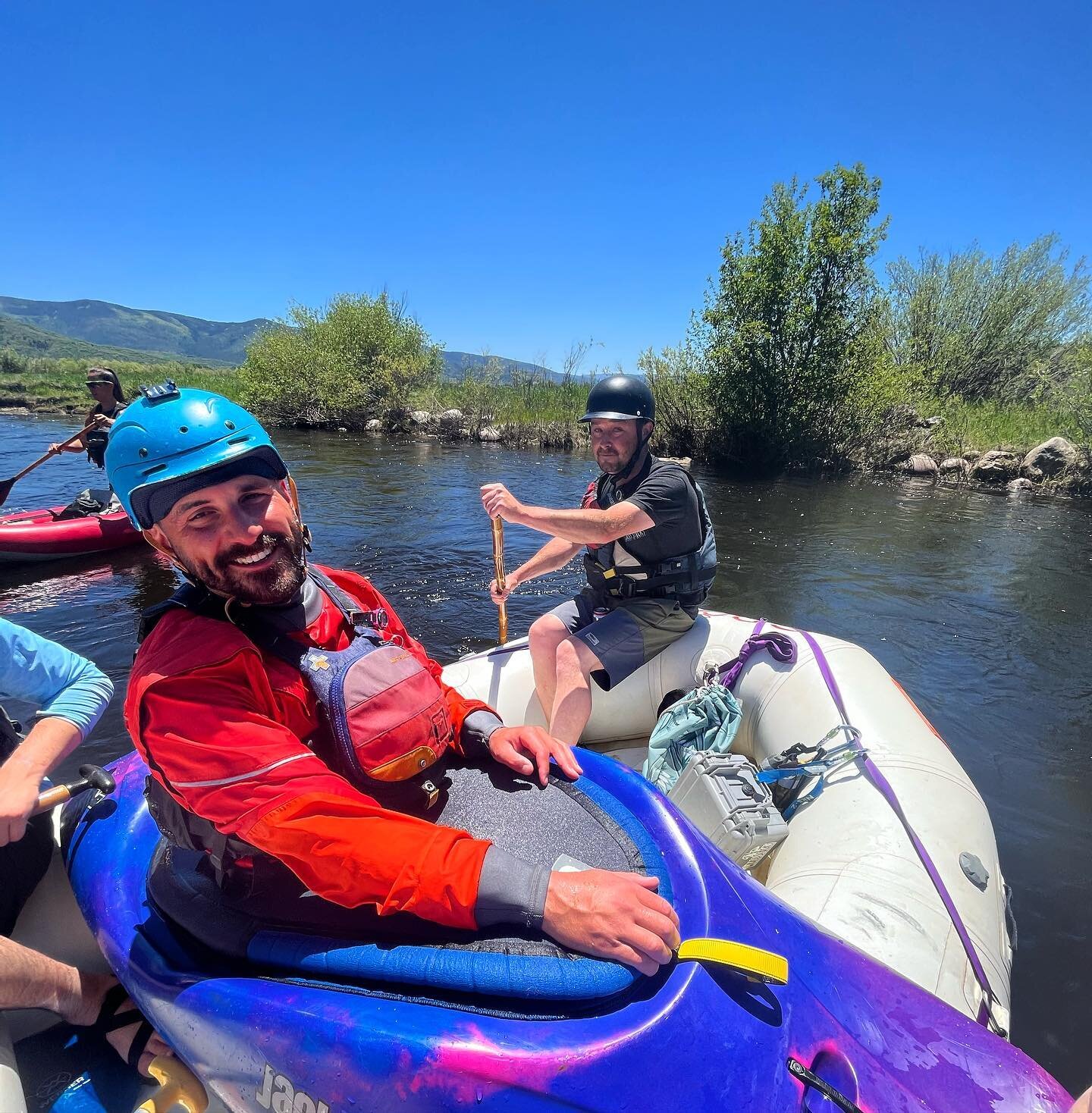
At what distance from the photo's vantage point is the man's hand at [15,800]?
65.1 inches

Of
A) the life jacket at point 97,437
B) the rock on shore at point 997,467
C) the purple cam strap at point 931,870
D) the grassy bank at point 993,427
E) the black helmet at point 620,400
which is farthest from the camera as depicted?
the grassy bank at point 993,427

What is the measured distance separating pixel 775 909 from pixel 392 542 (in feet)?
25.9

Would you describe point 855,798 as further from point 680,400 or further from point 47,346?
point 47,346

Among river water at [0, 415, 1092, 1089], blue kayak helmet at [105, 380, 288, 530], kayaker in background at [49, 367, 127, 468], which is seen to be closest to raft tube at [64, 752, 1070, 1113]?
blue kayak helmet at [105, 380, 288, 530]

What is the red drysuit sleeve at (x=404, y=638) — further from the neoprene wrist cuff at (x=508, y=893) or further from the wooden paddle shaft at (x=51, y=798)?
the wooden paddle shaft at (x=51, y=798)

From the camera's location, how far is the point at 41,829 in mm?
1906

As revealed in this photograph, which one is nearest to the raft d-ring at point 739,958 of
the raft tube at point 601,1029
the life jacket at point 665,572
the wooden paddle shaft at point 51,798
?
the raft tube at point 601,1029

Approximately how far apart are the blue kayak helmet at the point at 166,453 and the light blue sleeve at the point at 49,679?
93 centimetres

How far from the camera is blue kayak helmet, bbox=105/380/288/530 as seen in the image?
4.44 ft

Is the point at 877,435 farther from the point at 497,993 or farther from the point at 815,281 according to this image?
the point at 497,993

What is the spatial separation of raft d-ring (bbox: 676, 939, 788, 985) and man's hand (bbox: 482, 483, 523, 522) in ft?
6.94

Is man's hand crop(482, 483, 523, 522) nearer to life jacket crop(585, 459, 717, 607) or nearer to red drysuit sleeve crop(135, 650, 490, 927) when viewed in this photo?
life jacket crop(585, 459, 717, 607)

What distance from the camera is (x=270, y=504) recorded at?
1433mm

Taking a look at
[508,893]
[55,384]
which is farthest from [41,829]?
[55,384]
